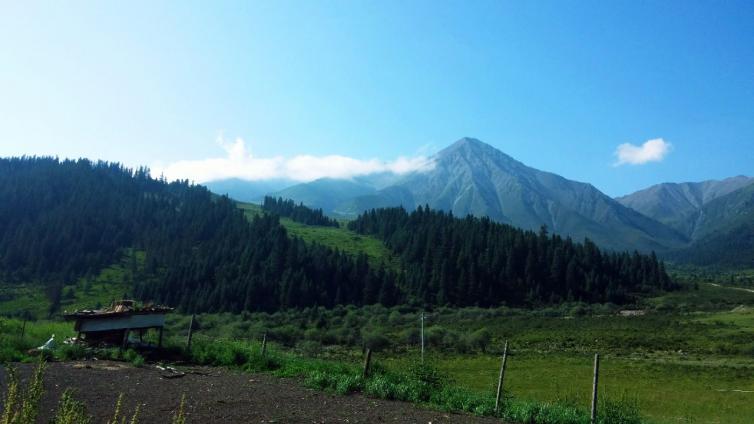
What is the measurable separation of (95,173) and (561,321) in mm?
180076

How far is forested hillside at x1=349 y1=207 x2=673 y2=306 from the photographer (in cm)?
10769

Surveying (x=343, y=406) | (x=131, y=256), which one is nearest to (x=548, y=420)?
(x=343, y=406)

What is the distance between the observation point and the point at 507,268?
114m

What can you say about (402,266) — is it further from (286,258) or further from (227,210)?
(227,210)

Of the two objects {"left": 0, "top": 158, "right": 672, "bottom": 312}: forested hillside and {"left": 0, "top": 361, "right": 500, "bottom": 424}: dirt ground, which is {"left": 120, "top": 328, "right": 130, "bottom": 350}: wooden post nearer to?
{"left": 0, "top": 361, "right": 500, "bottom": 424}: dirt ground

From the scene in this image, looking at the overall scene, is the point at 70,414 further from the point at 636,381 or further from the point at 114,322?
the point at 636,381

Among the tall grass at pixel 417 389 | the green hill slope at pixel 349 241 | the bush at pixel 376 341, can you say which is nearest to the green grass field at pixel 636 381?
the tall grass at pixel 417 389

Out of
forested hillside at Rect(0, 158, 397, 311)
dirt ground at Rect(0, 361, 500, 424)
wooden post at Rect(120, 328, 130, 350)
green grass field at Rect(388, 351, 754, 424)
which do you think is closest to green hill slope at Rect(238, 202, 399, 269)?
forested hillside at Rect(0, 158, 397, 311)

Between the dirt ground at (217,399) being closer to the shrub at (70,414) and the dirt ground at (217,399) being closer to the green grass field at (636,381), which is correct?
the shrub at (70,414)

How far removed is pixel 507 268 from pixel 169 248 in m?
84.3

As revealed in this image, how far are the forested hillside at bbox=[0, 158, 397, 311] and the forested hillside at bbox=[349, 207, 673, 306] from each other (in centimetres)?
1206

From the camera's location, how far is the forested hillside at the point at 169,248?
99000 mm

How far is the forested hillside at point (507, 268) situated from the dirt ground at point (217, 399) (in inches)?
3476

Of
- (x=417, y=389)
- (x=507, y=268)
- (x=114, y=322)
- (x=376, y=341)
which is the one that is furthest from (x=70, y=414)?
(x=507, y=268)
